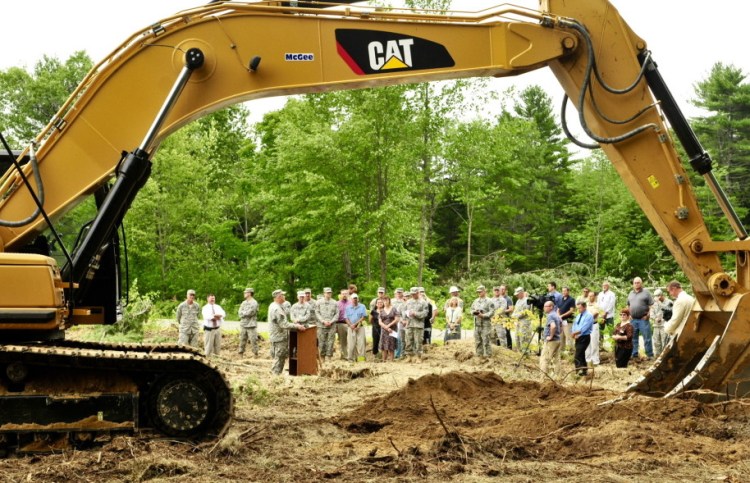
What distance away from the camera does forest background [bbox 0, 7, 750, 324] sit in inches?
1243

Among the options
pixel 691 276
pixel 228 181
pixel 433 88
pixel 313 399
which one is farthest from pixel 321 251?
pixel 691 276

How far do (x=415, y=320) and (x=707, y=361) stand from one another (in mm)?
11078

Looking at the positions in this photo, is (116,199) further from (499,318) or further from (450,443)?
(499,318)

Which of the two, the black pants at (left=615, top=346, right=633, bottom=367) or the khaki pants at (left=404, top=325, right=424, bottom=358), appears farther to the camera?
the khaki pants at (left=404, top=325, right=424, bottom=358)

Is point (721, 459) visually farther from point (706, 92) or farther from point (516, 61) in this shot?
point (706, 92)

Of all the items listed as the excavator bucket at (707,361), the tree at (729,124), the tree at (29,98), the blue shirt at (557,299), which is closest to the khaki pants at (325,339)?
the blue shirt at (557,299)

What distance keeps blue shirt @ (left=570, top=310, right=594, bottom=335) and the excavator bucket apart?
6.54 meters

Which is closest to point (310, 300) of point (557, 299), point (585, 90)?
point (557, 299)

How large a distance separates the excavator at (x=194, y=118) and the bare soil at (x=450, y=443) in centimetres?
45

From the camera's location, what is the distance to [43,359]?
27.4ft

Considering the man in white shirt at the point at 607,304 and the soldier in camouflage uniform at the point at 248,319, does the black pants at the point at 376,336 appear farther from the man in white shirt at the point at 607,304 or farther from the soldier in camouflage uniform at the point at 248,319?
the man in white shirt at the point at 607,304

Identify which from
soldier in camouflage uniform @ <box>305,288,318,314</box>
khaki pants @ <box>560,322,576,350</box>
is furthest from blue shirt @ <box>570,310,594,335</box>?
soldier in camouflage uniform @ <box>305,288,318,314</box>

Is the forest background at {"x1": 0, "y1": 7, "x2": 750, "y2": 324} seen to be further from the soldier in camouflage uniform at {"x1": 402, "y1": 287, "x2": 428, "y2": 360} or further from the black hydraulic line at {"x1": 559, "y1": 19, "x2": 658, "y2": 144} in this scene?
the black hydraulic line at {"x1": 559, "y1": 19, "x2": 658, "y2": 144}

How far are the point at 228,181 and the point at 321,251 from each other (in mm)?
15788
